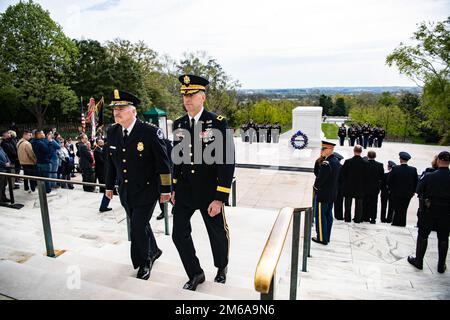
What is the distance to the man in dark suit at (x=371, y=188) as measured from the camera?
6.54 meters

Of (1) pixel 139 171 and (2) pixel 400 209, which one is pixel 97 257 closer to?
(1) pixel 139 171

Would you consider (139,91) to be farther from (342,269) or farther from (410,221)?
(342,269)

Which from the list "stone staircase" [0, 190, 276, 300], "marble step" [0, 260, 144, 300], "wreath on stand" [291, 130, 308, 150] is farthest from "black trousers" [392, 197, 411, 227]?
"wreath on stand" [291, 130, 308, 150]

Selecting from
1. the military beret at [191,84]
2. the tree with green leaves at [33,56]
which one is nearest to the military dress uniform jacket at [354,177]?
the military beret at [191,84]

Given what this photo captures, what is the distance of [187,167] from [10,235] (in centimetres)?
297

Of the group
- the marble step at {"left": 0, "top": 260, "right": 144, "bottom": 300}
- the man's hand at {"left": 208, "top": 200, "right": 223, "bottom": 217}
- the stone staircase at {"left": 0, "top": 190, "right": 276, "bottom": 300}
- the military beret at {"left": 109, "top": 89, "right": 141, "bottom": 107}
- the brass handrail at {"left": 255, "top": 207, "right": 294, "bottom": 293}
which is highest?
the military beret at {"left": 109, "top": 89, "right": 141, "bottom": 107}

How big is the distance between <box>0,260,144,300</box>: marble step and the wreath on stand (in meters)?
16.4

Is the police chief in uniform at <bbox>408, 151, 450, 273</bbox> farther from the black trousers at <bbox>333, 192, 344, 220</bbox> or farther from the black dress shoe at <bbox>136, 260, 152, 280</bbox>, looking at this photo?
the black dress shoe at <bbox>136, 260, 152, 280</bbox>

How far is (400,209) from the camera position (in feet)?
21.2

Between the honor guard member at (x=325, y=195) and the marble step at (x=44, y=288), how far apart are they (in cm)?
353

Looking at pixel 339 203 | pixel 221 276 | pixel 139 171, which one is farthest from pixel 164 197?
pixel 339 203

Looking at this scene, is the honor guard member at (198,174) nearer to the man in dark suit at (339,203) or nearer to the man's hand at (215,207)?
the man's hand at (215,207)

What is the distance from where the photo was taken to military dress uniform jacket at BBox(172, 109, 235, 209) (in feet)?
9.04
